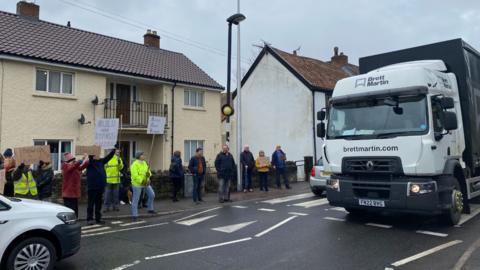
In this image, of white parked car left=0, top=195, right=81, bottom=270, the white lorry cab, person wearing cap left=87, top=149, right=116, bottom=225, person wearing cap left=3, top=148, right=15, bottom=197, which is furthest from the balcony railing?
white parked car left=0, top=195, right=81, bottom=270

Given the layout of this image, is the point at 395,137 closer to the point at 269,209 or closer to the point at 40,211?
the point at 269,209

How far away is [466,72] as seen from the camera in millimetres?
9016

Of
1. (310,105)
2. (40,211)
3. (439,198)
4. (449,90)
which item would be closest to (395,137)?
(439,198)

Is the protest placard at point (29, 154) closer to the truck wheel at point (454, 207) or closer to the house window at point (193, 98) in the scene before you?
the truck wheel at point (454, 207)

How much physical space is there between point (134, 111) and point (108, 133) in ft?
28.1

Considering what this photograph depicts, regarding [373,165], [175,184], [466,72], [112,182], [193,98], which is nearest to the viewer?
[373,165]

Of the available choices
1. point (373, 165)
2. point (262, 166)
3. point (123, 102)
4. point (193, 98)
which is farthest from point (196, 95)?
point (373, 165)

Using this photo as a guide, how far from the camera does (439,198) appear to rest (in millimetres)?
7312

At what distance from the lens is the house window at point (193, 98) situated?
21.2 meters

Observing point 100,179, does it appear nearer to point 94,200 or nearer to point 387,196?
point 94,200

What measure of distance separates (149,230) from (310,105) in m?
17.0

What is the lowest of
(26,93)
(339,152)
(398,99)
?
(339,152)

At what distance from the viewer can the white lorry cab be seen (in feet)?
24.4

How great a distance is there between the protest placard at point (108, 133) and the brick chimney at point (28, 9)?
423 inches
